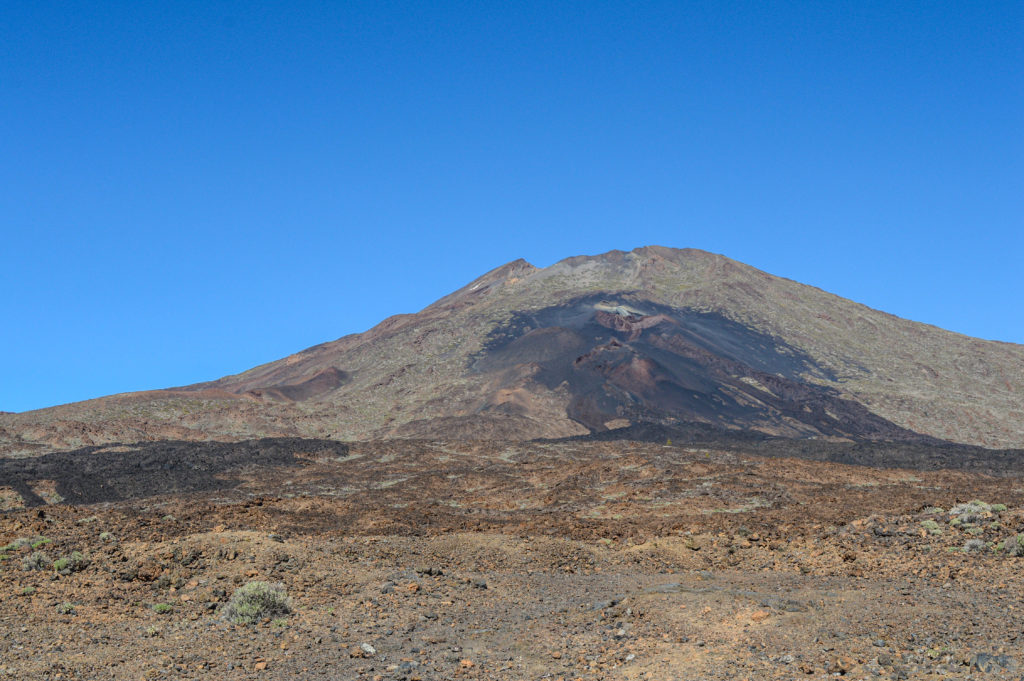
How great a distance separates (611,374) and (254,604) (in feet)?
287

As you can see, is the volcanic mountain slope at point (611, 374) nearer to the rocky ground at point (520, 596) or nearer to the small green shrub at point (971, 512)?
the rocky ground at point (520, 596)

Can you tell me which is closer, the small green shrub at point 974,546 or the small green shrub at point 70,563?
the small green shrub at point 70,563

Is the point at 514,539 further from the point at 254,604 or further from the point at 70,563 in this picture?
the point at 70,563

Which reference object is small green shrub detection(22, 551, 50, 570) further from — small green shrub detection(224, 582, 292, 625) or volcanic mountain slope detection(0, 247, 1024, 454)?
volcanic mountain slope detection(0, 247, 1024, 454)

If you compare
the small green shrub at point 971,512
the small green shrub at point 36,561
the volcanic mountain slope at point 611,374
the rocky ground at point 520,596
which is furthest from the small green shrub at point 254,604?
the volcanic mountain slope at point 611,374

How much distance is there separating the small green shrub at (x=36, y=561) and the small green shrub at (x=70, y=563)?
0.55ft

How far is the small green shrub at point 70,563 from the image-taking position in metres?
17.1

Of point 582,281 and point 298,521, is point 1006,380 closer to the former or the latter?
point 582,281

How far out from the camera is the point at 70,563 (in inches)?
680

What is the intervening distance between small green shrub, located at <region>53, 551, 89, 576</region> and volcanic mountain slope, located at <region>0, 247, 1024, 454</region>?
5784cm

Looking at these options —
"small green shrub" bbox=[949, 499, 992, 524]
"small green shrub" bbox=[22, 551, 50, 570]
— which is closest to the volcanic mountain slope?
"small green shrub" bbox=[22, 551, 50, 570]

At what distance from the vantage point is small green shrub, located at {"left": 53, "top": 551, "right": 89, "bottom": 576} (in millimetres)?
17125

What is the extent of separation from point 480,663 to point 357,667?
182 centimetres

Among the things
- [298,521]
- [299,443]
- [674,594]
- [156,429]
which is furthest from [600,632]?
[156,429]
